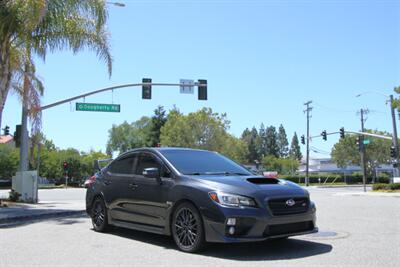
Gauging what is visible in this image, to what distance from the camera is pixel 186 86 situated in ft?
89.2

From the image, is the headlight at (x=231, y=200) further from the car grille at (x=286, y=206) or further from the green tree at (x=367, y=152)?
the green tree at (x=367, y=152)

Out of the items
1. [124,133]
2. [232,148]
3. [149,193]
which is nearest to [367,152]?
[232,148]

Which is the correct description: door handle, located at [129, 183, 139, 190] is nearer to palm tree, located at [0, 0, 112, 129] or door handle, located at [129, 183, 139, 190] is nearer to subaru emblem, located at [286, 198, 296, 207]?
subaru emblem, located at [286, 198, 296, 207]

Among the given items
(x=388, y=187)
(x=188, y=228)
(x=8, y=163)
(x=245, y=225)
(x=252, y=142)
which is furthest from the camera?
(x=252, y=142)

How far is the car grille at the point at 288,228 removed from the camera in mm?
7066

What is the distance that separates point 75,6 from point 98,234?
922 cm

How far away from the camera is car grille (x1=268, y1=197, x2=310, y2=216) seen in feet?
23.3

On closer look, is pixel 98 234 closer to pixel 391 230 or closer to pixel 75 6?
pixel 391 230

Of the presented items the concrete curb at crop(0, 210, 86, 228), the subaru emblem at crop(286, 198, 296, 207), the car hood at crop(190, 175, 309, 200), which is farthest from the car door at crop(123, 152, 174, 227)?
the concrete curb at crop(0, 210, 86, 228)

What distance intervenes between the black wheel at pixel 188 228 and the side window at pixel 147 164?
87 cm

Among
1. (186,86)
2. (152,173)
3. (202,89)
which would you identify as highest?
(186,86)

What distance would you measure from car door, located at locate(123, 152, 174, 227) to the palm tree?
751 centimetres

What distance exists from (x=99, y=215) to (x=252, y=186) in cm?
393

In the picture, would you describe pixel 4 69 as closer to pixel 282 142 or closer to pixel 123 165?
pixel 123 165
